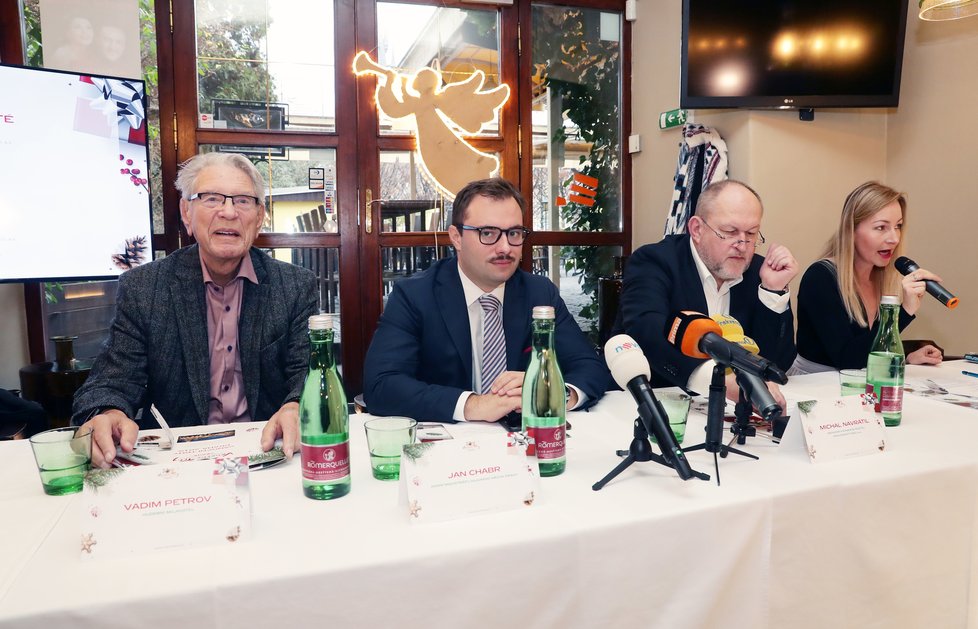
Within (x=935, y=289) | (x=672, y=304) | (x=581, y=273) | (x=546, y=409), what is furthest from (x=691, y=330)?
(x=581, y=273)

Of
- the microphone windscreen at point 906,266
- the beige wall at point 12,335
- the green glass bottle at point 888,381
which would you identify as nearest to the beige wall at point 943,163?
the microphone windscreen at point 906,266

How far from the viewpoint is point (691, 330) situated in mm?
1138

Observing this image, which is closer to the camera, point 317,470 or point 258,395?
point 317,470

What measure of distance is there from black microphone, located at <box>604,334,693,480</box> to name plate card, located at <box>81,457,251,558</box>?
0.59 meters

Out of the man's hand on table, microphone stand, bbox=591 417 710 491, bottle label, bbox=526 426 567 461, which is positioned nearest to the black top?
microphone stand, bbox=591 417 710 491

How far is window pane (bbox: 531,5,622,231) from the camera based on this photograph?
4105 millimetres

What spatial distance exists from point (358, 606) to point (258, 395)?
1099 millimetres

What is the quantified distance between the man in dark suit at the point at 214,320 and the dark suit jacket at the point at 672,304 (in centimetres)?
99

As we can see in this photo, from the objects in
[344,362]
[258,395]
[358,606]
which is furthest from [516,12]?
[358,606]

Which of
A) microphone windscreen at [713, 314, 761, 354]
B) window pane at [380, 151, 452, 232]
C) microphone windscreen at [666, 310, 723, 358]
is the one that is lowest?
microphone windscreen at [713, 314, 761, 354]

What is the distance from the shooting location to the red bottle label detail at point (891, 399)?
54.5 inches

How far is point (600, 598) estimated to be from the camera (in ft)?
2.94

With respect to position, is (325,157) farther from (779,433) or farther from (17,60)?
(779,433)

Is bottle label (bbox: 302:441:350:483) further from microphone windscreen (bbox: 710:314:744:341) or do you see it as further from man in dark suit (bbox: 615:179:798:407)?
man in dark suit (bbox: 615:179:798:407)
